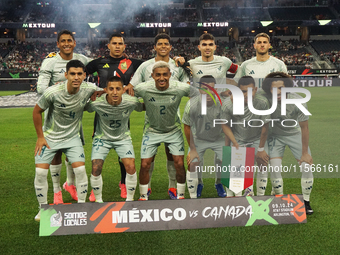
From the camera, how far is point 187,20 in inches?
1903

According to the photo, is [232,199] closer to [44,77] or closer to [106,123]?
[106,123]

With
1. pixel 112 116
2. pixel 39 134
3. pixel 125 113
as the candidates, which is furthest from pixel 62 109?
pixel 125 113

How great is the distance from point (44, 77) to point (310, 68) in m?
38.2

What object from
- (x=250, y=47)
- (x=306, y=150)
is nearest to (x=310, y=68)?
(x=250, y=47)

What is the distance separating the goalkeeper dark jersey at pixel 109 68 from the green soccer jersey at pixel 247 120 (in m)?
1.72

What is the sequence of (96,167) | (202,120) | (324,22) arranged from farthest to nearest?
(324,22), (202,120), (96,167)

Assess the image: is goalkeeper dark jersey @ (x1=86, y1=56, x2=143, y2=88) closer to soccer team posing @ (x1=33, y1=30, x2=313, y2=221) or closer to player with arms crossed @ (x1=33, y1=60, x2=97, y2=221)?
soccer team posing @ (x1=33, y1=30, x2=313, y2=221)

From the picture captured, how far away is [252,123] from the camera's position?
4980 mm

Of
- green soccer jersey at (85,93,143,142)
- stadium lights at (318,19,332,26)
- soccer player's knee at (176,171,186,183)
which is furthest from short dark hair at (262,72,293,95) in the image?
stadium lights at (318,19,332,26)

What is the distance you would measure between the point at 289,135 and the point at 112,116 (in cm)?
252

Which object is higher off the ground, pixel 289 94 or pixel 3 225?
pixel 289 94

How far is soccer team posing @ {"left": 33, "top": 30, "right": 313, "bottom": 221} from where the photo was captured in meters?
4.90

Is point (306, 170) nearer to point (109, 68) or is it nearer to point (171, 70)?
point (171, 70)

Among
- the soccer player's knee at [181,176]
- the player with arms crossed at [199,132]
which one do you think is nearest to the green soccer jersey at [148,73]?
the player with arms crossed at [199,132]
